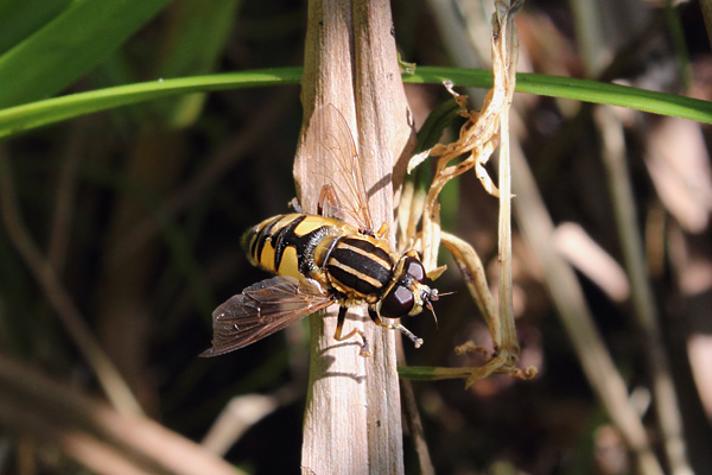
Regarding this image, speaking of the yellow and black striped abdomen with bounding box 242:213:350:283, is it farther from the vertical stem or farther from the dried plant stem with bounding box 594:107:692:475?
the dried plant stem with bounding box 594:107:692:475

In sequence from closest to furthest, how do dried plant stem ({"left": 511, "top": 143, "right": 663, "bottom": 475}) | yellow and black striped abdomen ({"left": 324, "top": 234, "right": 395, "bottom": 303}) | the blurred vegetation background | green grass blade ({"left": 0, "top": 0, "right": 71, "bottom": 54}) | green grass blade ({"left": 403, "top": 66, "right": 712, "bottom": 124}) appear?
green grass blade ({"left": 403, "top": 66, "right": 712, "bottom": 124}) < green grass blade ({"left": 0, "top": 0, "right": 71, "bottom": 54}) < yellow and black striped abdomen ({"left": 324, "top": 234, "right": 395, "bottom": 303}) < dried plant stem ({"left": 511, "top": 143, "right": 663, "bottom": 475}) < the blurred vegetation background

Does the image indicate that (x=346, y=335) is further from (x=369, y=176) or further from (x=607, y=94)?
(x=607, y=94)

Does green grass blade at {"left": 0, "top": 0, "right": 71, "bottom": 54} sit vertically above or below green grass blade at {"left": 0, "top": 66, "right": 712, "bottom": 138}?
above

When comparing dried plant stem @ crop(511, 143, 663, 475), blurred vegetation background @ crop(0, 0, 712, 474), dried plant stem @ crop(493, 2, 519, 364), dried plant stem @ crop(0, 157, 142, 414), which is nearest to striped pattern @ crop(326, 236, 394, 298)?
dried plant stem @ crop(493, 2, 519, 364)

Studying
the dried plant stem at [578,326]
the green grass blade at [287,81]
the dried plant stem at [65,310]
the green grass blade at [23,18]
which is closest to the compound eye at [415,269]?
the green grass blade at [287,81]

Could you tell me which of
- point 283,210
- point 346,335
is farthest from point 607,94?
point 283,210

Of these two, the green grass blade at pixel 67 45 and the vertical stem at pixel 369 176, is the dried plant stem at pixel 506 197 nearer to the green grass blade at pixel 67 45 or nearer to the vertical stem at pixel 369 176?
the vertical stem at pixel 369 176
